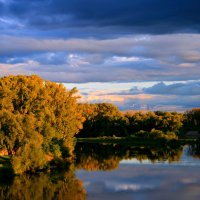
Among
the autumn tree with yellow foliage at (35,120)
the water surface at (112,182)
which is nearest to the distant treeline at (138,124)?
the autumn tree with yellow foliage at (35,120)

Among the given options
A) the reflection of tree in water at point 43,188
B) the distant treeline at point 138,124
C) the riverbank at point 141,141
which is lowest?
the reflection of tree in water at point 43,188

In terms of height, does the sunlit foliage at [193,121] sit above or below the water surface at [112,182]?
above

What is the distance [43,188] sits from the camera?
5106 centimetres

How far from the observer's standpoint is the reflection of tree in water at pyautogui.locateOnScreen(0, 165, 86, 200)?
155 ft

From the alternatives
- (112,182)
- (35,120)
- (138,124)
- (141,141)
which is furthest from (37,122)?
(138,124)

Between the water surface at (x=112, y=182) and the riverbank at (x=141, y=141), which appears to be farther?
the riverbank at (x=141, y=141)

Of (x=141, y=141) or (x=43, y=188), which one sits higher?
(x=141, y=141)

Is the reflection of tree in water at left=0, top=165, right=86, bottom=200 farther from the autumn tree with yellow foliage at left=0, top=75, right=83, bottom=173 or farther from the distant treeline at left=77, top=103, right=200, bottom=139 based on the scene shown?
the distant treeline at left=77, top=103, right=200, bottom=139

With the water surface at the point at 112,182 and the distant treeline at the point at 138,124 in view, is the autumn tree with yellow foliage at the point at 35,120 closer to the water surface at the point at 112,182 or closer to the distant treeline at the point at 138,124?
the water surface at the point at 112,182

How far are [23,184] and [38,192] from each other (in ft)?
11.6

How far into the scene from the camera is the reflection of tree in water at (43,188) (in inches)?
1864

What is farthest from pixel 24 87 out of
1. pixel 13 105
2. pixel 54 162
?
pixel 54 162

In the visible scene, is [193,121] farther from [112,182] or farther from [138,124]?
[112,182]

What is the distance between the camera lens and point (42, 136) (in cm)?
6594
